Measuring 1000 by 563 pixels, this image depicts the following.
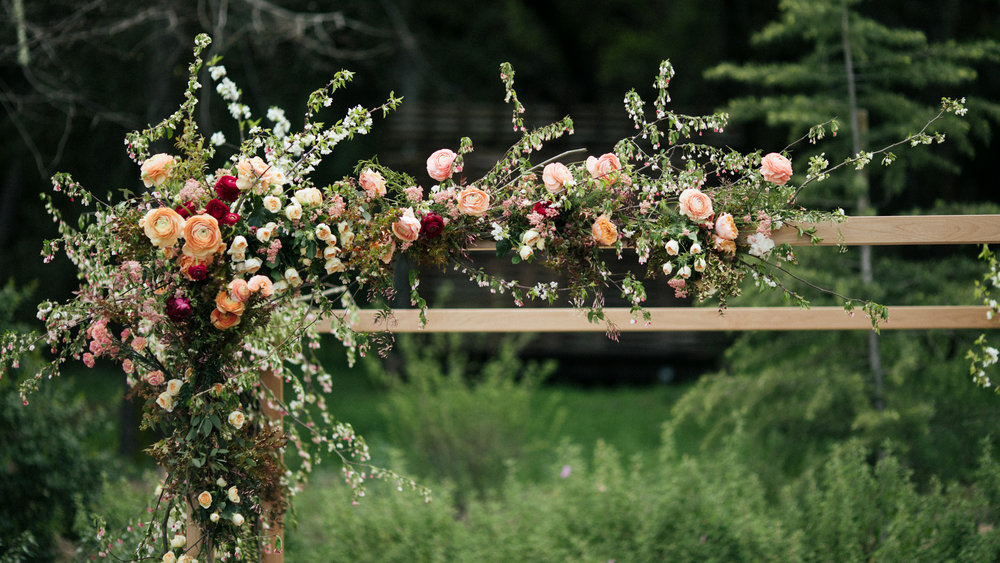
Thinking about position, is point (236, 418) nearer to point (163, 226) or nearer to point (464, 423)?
point (163, 226)

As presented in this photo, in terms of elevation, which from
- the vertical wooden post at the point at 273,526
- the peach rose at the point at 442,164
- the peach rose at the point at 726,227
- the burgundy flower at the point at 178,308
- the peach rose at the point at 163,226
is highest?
the peach rose at the point at 442,164

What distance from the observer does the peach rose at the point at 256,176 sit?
6.84 feet

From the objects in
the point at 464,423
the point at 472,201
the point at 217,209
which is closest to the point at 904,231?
the point at 472,201

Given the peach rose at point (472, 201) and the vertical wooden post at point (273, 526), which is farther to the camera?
the vertical wooden post at point (273, 526)

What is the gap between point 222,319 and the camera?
2086mm

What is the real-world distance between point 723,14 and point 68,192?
29.4ft

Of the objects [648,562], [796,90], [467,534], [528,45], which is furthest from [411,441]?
[528,45]

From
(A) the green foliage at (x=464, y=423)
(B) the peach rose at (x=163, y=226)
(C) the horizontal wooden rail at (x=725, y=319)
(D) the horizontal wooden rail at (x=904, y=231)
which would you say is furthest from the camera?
(A) the green foliage at (x=464, y=423)

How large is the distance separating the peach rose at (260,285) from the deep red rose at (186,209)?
25 centimetres

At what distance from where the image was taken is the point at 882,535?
344 centimetres

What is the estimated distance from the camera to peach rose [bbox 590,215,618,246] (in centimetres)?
211

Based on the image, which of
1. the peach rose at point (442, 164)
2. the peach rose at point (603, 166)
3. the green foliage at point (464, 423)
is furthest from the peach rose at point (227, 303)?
the green foliage at point (464, 423)

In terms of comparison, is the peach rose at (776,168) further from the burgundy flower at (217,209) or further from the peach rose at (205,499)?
the peach rose at (205,499)

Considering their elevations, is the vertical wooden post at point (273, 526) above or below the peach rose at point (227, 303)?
below
